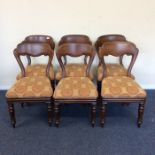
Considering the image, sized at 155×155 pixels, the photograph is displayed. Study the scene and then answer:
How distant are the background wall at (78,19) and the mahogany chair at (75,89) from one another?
1.75 feet

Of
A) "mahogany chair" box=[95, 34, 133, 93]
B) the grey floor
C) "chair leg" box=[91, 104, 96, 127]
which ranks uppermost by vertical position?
"mahogany chair" box=[95, 34, 133, 93]

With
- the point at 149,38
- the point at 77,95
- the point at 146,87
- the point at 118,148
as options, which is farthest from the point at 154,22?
the point at 118,148

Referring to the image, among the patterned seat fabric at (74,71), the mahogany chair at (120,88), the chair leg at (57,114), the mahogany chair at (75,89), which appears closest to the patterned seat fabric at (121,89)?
the mahogany chair at (120,88)

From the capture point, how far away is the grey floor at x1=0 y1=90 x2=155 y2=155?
212 cm

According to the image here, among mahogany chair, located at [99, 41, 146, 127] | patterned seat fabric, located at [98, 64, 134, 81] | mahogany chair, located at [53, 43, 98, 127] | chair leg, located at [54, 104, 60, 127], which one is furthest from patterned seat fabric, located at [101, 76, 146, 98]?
chair leg, located at [54, 104, 60, 127]

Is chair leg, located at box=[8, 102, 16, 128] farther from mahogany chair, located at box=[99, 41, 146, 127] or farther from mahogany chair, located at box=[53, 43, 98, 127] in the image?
mahogany chair, located at box=[99, 41, 146, 127]

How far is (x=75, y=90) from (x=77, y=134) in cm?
45

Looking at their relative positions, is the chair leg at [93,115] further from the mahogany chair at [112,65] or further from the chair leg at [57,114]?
the mahogany chair at [112,65]

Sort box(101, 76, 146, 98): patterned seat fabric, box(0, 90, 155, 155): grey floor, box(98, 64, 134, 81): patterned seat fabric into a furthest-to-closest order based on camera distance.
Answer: box(98, 64, 134, 81): patterned seat fabric, box(101, 76, 146, 98): patterned seat fabric, box(0, 90, 155, 155): grey floor

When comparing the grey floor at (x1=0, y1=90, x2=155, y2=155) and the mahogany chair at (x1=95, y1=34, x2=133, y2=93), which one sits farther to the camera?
the mahogany chair at (x1=95, y1=34, x2=133, y2=93)

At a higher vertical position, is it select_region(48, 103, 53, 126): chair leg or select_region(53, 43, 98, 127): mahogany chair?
select_region(53, 43, 98, 127): mahogany chair

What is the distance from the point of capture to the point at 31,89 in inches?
93.1

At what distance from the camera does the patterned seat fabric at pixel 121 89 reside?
2.30 meters

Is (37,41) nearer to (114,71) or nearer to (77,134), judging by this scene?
(114,71)
